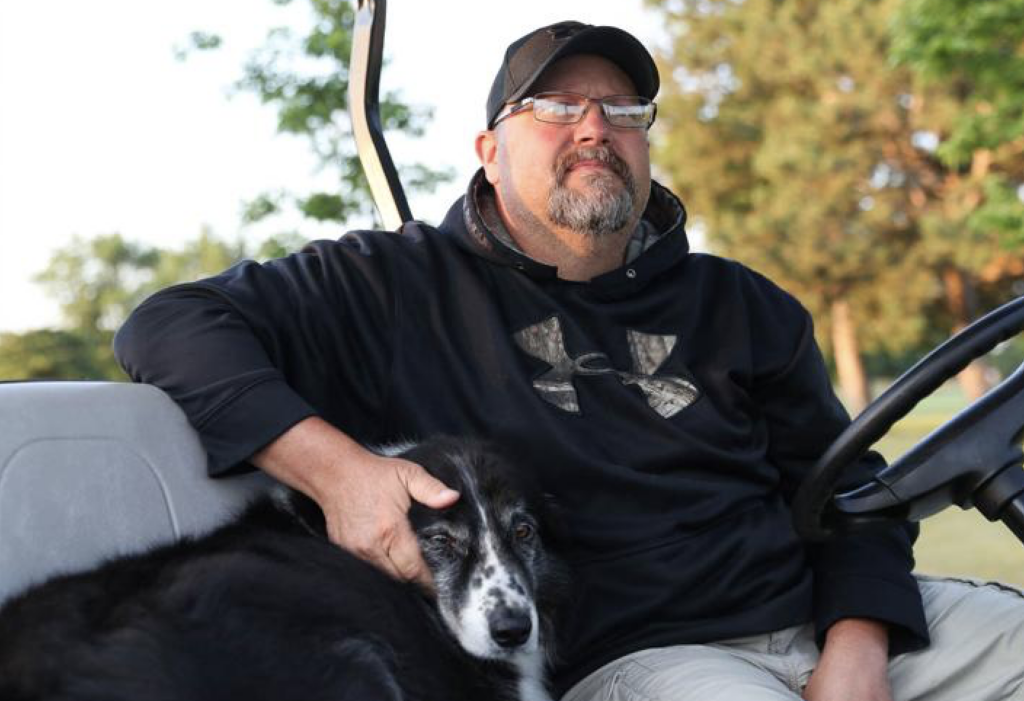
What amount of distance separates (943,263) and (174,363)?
84.2 ft

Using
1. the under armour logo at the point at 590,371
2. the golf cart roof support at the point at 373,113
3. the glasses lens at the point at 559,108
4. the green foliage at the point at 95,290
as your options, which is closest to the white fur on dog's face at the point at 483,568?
the under armour logo at the point at 590,371

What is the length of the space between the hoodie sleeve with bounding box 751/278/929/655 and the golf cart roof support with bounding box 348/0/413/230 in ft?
3.48

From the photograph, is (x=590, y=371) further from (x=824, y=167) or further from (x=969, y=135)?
(x=824, y=167)

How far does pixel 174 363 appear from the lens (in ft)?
7.18

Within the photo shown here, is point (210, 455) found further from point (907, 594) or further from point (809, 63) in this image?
point (809, 63)

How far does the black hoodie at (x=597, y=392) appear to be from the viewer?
2.29m

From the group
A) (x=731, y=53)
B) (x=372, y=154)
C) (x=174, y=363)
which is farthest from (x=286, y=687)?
(x=731, y=53)

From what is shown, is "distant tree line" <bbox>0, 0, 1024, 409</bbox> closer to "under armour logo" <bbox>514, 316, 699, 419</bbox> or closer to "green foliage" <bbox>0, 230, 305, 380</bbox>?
"green foliage" <bbox>0, 230, 305, 380</bbox>

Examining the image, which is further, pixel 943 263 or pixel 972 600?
pixel 943 263

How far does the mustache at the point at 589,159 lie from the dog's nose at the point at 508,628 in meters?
1.02

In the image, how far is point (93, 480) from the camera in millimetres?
2029

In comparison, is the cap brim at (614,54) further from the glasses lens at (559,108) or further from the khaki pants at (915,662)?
the khaki pants at (915,662)

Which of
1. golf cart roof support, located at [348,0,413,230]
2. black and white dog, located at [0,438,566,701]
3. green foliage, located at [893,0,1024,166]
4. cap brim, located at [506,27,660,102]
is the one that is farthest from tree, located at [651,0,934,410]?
black and white dog, located at [0,438,566,701]

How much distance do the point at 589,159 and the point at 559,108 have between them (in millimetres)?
137
